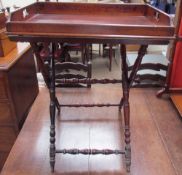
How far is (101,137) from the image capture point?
4.76 ft

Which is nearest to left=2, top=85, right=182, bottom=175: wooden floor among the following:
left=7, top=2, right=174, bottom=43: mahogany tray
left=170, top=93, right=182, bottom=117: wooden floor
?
left=170, top=93, right=182, bottom=117: wooden floor

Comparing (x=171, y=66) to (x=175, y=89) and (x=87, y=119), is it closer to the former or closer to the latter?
(x=175, y=89)

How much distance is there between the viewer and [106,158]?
1.30m

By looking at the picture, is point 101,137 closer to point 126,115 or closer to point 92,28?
point 126,115

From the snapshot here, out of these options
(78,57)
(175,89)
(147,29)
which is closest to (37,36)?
(147,29)

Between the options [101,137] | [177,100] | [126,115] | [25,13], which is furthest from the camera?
[177,100]

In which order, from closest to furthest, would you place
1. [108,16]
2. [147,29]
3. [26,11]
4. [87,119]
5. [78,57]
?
[147,29] < [26,11] < [108,16] < [87,119] < [78,57]

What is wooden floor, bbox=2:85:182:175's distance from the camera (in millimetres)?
1240

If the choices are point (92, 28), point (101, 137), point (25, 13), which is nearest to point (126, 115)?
point (101, 137)

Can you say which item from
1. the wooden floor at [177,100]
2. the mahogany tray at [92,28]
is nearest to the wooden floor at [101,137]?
the wooden floor at [177,100]

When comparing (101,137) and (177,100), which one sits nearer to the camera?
(101,137)

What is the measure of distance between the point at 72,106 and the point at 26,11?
0.80m

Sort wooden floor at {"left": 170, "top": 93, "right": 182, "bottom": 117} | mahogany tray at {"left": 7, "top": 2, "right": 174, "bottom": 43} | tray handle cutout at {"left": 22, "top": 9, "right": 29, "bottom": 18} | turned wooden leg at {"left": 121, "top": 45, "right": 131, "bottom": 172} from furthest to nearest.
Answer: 1. wooden floor at {"left": 170, "top": 93, "right": 182, "bottom": 117}
2. turned wooden leg at {"left": 121, "top": 45, "right": 131, "bottom": 172}
3. tray handle cutout at {"left": 22, "top": 9, "right": 29, "bottom": 18}
4. mahogany tray at {"left": 7, "top": 2, "right": 174, "bottom": 43}

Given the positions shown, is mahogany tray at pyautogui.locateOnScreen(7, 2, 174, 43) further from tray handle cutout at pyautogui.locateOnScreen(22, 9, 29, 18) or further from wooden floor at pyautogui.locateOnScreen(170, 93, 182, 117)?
wooden floor at pyautogui.locateOnScreen(170, 93, 182, 117)
